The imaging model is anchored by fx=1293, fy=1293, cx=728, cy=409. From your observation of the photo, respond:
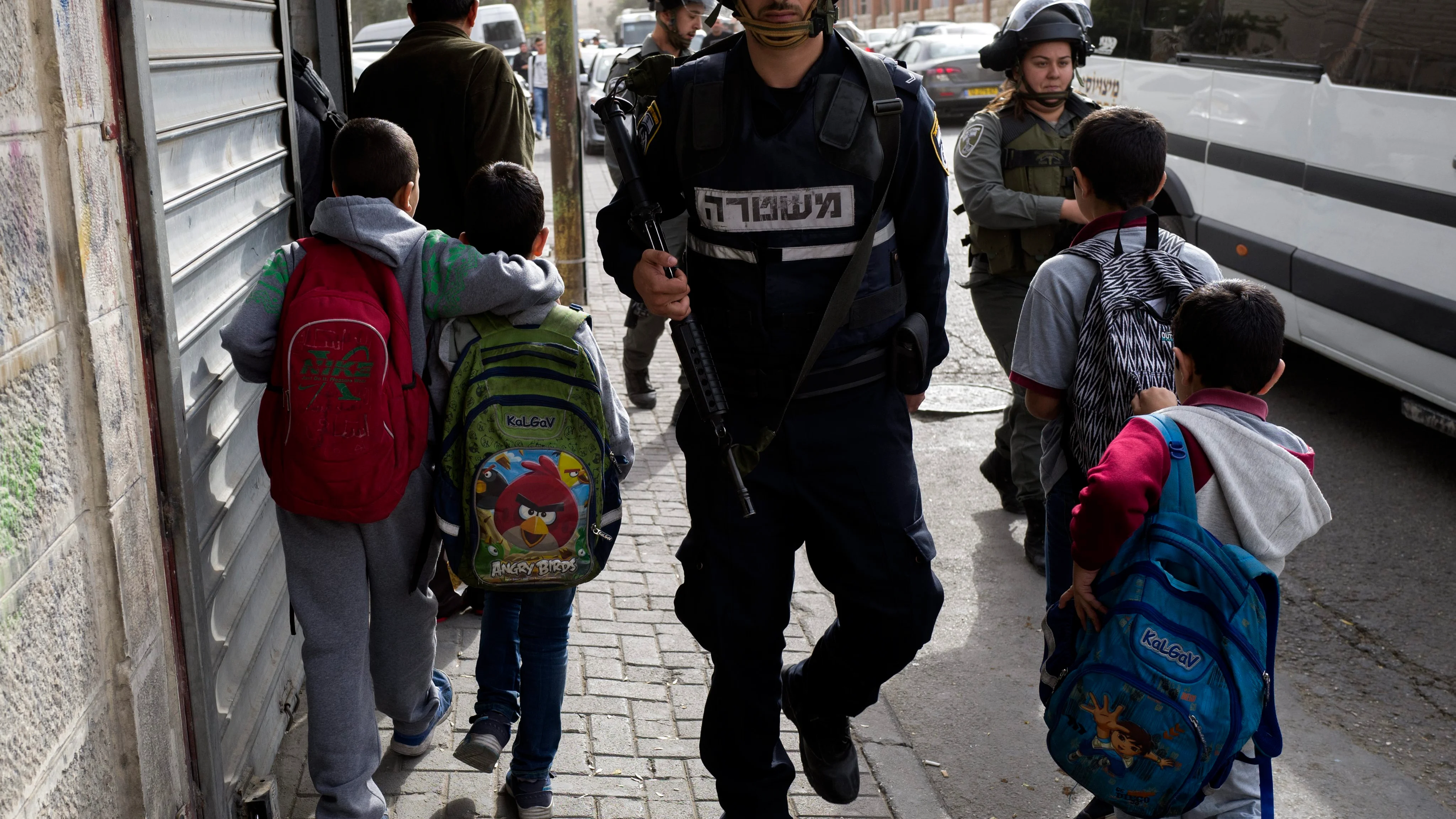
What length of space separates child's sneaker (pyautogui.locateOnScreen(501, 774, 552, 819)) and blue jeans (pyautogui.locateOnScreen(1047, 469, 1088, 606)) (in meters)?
1.38

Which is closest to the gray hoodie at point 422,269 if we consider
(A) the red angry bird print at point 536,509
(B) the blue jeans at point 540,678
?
(A) the red angry bird print at point 536,509

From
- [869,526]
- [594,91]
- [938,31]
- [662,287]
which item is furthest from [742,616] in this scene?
[938,31]

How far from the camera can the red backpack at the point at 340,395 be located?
8.58 ft

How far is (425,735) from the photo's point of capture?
131 inches

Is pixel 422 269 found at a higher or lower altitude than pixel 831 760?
higher

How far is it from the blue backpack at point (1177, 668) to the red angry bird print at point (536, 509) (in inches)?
46.3

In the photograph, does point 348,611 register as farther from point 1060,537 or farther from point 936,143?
point 1060,537

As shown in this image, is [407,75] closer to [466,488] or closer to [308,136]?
[308,136]

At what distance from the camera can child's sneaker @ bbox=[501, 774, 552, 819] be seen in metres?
3.13

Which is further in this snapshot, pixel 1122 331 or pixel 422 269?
pixel 1122 331

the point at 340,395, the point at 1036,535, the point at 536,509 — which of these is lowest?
the point at 1036,535

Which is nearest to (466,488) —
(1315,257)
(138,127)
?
(138,127)

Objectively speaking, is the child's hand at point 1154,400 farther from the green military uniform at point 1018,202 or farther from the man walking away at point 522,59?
the man walking away at point 522,59

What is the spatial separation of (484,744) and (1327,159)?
498cm
